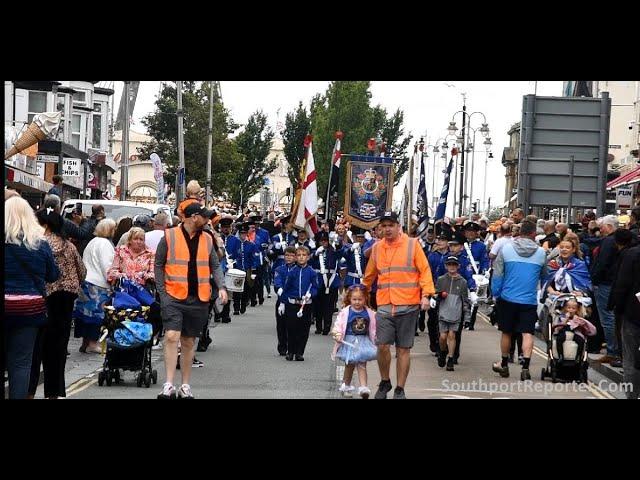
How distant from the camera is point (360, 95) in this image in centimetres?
7612

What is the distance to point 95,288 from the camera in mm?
16516

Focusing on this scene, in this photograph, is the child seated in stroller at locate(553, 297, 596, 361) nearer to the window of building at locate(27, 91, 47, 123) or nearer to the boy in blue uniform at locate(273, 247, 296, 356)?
the boy in blue uniform at locate(273, 247, 296, 356)

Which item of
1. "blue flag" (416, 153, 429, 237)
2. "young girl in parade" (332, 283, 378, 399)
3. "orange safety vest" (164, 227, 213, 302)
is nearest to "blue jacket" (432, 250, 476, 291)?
"blue flag" (416, 153, 429, 237)

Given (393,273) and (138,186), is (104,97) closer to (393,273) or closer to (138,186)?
(138,186)

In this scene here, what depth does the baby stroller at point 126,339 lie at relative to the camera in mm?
13555

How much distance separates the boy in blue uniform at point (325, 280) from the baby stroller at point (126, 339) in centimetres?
721

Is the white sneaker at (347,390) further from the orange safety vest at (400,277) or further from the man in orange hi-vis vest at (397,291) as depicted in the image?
the orange safety vest at (400,277)

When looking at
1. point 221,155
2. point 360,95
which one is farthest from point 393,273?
point 360,95

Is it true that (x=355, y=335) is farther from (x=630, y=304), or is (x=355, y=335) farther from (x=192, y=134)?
(x=192, y=134)

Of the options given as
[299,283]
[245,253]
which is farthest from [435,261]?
[245,253]

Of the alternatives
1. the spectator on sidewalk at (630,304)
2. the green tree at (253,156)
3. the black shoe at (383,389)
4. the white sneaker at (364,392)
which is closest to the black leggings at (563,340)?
the spectator on sidewalk at (630,304)

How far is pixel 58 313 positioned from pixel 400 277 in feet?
11.3
